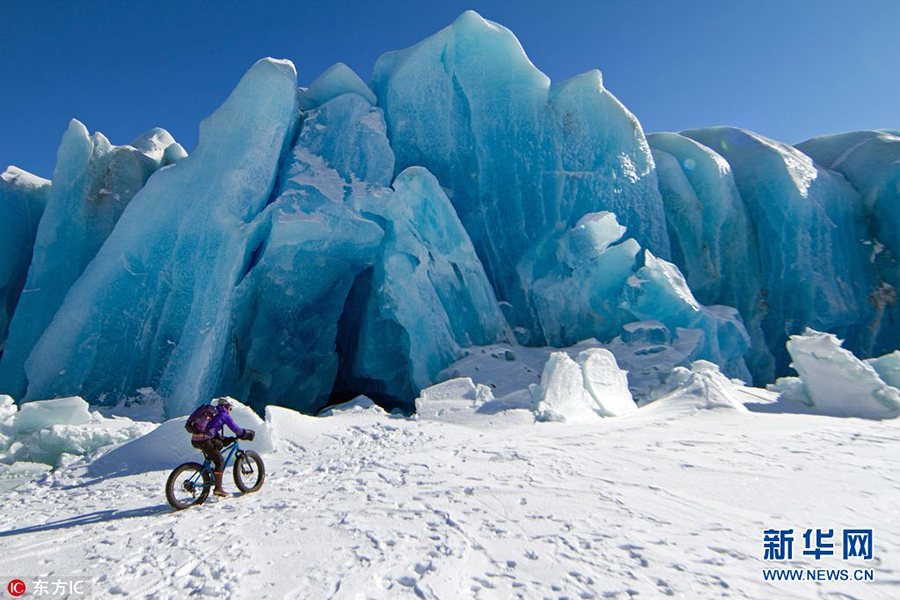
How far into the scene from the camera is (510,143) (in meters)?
11.2

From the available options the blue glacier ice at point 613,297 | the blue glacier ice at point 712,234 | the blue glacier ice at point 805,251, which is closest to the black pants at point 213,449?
the blue glacier ice at point 613,297

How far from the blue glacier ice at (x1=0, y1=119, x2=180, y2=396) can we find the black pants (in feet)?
25.9

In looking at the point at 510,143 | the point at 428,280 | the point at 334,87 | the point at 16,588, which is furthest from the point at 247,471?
the point at 334,87

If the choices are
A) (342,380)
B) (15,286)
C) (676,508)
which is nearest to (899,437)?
(676,508)

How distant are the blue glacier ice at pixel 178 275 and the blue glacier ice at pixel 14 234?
3836 mm

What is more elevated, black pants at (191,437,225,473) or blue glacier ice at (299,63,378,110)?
blue glacier ice at (299,63,378,110)

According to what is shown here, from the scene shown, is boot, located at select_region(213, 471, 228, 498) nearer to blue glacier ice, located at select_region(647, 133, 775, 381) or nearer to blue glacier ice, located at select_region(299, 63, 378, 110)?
blue glacier ice, located at select_region(299, 63, 378, 110)

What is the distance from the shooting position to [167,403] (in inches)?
301

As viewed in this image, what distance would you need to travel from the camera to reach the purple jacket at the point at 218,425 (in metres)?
3.24

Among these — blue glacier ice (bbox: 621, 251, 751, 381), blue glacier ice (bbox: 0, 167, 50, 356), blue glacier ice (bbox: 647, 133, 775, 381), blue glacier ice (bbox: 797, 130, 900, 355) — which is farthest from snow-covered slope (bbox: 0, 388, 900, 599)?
blue glacier ice (bbox: 797, 130, 900, 355)

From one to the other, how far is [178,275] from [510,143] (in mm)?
7574

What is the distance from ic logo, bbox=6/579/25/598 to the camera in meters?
2.07

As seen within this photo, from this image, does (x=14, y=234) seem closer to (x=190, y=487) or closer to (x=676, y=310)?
(x=190, y=487)

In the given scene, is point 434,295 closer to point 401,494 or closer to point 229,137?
point 229,137
